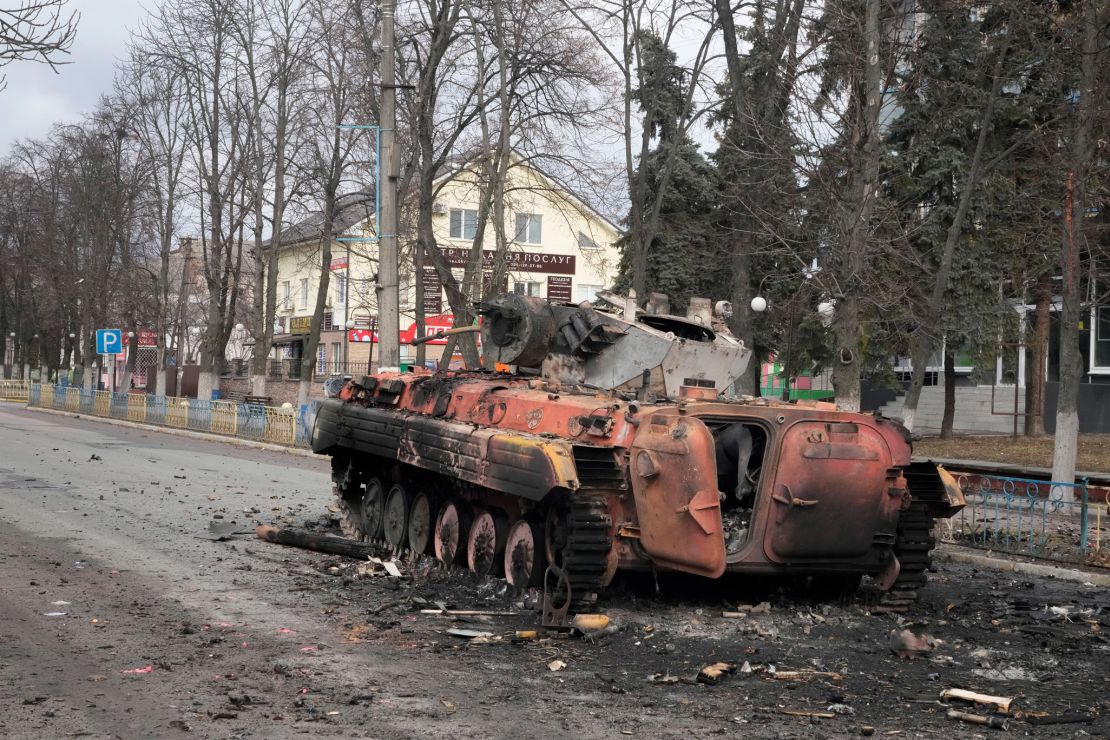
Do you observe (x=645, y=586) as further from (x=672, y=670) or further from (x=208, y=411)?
(x=208, y=411)

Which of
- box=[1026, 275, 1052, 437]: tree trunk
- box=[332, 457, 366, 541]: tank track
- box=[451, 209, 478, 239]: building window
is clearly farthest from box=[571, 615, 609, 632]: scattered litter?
box=[451, 209, 478, 239]: building window

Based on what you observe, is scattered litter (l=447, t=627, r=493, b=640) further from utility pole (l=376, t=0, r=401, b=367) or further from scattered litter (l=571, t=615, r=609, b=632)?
utility pole (l=376, t=0, r=401, b=367)

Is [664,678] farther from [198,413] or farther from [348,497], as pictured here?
[198,413]

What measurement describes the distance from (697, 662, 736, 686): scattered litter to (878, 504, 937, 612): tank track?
268cm

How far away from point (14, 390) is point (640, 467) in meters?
56.2

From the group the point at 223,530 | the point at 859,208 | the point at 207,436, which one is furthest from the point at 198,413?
the point at 859,208

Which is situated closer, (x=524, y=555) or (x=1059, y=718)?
(x=1059, y=718)

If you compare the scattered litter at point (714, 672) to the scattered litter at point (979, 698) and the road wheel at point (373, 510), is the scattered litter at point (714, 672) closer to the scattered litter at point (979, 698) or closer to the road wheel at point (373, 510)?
the scattered litter at point (979, 698)

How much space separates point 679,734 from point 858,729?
914mm

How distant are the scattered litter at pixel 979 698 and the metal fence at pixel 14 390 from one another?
185 ft

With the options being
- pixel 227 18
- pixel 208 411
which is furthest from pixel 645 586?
pixel 227 18

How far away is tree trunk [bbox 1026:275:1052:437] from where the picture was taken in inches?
1118

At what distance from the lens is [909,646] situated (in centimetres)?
802

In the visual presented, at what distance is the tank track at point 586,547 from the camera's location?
862 cm
